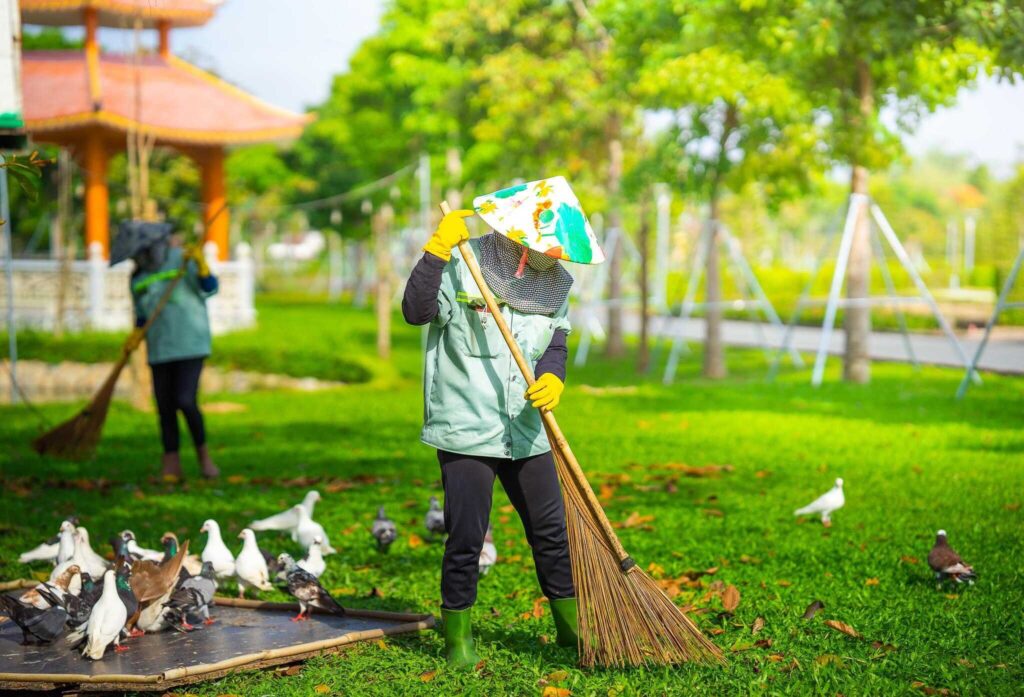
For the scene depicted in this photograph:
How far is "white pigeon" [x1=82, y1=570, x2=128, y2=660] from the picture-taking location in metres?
4.14

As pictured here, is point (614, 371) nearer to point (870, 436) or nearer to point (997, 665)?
point (870, 436)

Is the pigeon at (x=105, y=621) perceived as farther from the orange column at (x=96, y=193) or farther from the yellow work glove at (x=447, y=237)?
the orange column at (x=96, y=193)

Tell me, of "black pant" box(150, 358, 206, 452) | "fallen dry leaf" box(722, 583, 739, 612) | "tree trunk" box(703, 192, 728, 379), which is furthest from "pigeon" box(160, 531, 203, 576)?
"tree trunk" box(703, 192, 728, 379)

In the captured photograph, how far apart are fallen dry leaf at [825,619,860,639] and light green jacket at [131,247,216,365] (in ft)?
15.9

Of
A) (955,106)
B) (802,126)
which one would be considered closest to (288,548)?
(802,126)

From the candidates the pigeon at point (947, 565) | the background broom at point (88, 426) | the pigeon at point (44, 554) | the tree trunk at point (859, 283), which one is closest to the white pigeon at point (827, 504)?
the pigeon at point (947, 565)

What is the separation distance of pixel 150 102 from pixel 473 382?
1843 centimetres

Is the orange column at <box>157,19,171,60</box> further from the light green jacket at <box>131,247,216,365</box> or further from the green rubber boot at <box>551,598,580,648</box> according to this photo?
the green rubber boot at <box>551,598,580,648</box>

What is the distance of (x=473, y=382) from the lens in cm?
409

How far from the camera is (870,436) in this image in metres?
9.62

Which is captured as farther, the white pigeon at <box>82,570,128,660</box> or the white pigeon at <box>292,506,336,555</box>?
the white pigeon at <box>292,506,336,555</box>

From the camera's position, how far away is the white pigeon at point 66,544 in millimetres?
5168

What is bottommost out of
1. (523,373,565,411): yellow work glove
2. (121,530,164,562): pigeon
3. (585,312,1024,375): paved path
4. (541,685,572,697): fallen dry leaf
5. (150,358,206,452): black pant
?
(585,312,1024,375): paved path

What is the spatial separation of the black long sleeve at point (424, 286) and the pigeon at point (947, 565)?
2.47 m
